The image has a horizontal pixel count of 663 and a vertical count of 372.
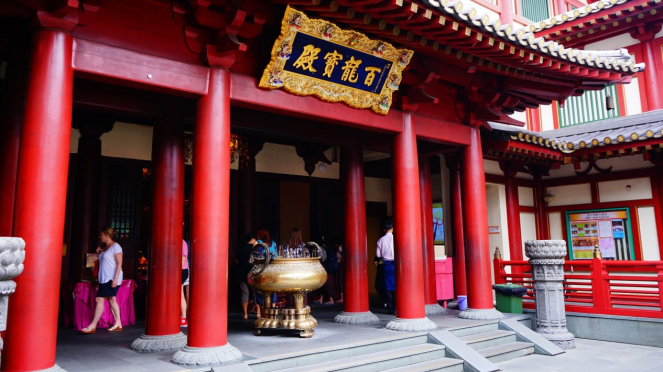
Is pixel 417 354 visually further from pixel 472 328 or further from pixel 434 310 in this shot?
pixel 434 310

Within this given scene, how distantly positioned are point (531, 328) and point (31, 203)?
22.7ft

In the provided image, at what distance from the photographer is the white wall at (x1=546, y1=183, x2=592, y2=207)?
9.75 m

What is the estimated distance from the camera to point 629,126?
9.31 m

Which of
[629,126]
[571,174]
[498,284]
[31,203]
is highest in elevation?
[629,126]

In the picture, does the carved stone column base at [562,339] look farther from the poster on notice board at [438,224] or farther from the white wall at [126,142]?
the white wall at [126,142]

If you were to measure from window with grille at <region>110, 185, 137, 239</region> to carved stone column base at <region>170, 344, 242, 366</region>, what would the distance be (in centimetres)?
403

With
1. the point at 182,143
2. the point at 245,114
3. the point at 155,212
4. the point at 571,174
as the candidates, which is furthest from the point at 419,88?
the point at 571,174

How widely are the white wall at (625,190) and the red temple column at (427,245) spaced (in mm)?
3806

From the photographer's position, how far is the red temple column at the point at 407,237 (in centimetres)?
614

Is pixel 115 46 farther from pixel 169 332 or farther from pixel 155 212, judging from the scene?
pixel 169 332

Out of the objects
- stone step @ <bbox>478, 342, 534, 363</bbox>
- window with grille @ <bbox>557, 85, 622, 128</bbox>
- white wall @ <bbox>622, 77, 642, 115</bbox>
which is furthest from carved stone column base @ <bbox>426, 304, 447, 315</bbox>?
white wall @ <bbox>622, 77, 642, 115</bbox>

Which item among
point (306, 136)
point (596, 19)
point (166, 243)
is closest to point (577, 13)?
point (596, 19)

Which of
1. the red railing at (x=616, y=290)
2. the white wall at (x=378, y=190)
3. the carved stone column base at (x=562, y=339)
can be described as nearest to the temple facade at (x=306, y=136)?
the carved stone column base at (x=562, y=339)

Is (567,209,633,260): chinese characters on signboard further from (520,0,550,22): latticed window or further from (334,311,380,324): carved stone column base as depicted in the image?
(334,311,380,324): carved stone column base
